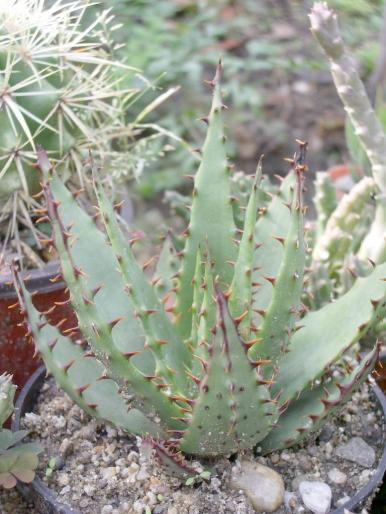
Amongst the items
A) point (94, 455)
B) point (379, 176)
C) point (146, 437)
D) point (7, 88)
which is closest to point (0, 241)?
point (7, 88)

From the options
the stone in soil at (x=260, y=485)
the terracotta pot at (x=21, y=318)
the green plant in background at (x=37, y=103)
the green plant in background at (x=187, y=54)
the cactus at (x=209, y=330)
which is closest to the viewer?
the cactus at (x=209, y=330)

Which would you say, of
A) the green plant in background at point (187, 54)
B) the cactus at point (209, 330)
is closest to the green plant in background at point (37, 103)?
the cactus at point (209, 330)

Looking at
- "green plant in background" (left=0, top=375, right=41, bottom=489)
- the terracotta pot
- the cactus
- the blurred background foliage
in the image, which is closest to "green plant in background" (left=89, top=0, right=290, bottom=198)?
the blurred background foliage

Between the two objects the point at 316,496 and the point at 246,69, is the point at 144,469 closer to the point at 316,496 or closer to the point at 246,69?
the point at 316,496

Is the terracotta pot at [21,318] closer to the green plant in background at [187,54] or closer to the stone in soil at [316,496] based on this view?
the stone in soil at [316,496]

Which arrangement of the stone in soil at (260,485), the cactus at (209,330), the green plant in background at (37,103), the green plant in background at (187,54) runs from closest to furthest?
the cactus at (209,330) → the stone in soil at (260,485) → the green plant in background at (37,103) → the green plant in background at (187,54)

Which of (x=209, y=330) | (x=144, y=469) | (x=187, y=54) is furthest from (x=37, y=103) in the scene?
(x=187, y=54)

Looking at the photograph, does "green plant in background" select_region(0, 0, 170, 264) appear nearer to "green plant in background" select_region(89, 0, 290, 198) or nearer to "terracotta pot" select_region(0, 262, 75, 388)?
"terracotta pot" select_region(0, 262, 75, 388)
